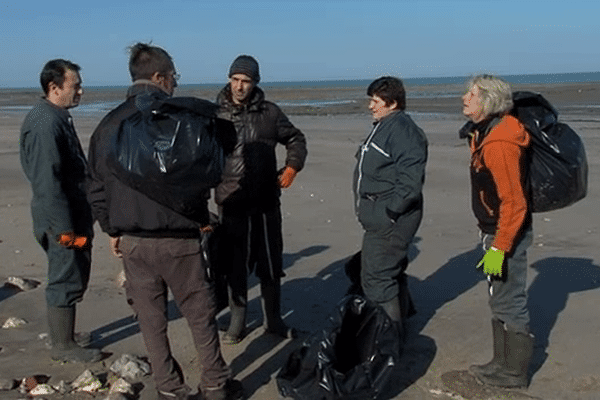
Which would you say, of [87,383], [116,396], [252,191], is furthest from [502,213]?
[87,383]

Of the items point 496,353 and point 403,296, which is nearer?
point 496,353

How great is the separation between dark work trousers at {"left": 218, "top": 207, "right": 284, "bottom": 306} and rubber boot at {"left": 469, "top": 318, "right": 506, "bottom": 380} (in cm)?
161

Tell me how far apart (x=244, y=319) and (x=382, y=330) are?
4.53 ft

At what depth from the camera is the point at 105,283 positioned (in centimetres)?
705

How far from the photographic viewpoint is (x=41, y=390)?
4.56 metres

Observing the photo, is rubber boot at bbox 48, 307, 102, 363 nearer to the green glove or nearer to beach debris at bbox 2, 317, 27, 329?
beach debris at bbox 2, 317, 27, 329

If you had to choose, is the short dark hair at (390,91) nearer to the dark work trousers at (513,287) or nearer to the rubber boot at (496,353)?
the dark work trousers at (513,287)

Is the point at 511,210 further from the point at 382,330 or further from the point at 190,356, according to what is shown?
the point at 190,356

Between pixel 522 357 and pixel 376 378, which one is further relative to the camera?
pixel 522 357

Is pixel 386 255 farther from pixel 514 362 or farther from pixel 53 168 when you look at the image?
pixel 53 168

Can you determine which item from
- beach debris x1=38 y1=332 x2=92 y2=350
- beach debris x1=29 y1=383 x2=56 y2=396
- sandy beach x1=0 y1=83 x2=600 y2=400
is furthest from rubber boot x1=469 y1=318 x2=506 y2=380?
beach debris x1=38 y1=332 x2=92 y2=350

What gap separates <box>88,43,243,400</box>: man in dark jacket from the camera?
3.88 metres

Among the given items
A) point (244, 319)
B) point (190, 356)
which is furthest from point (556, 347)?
point (190, 356)

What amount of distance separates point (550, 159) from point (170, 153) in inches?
86.7
